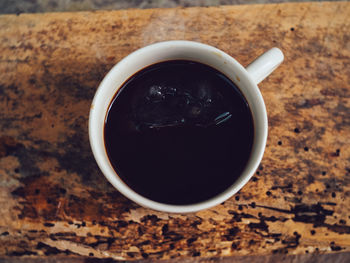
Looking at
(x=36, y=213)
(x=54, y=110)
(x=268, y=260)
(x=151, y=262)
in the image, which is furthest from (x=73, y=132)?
(x=268, y=260)

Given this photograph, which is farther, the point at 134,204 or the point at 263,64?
the point at 134,204

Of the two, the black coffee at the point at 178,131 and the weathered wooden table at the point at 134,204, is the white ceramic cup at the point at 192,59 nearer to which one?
the black coffee at the point at 178,131

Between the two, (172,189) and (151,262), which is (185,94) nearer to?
(172,189)

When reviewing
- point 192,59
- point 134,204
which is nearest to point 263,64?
point 192,59

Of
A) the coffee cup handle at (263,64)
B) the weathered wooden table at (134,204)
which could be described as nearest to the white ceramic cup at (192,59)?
the coffee cup handle at (263,64)

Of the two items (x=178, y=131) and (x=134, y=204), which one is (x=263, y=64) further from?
(x=134, y=204)

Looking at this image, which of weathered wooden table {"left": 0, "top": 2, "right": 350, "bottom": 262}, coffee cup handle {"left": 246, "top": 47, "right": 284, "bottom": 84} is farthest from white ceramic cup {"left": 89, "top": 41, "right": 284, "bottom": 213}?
weathered wooden table {"left": 0, "top": 2, "right": 350, "bottom": 262}
